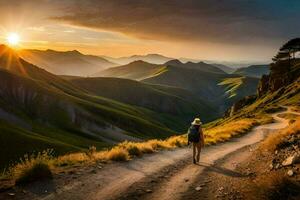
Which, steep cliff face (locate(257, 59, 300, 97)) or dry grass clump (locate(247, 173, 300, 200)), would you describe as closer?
dry grass clump (locate(247, 173, 300, 200))

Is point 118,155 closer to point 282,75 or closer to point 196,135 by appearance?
point 196,135

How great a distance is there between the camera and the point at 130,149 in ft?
72.8

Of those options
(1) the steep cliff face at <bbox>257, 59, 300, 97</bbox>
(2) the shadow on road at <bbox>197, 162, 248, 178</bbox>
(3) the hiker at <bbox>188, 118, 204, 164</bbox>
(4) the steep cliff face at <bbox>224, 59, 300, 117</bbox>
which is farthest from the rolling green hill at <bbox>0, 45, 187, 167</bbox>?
(2) the shadow on road at <bbox>197, 162, 248, 178</bbox>

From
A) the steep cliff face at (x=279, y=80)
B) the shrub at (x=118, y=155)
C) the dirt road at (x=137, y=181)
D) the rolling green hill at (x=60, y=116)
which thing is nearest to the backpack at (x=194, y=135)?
the dirt road at (x=137, y=181)

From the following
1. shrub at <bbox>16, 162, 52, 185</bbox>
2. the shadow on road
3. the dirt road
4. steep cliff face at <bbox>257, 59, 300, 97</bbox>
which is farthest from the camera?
steep cliff face at <bbox>257, 59, 300, 97</bbox>

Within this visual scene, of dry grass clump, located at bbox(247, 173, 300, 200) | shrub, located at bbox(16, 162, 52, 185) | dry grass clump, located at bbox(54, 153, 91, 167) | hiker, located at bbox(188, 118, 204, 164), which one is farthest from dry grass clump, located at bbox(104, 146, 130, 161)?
dry grass clump, located at bbox(247, 173, 300, 200)

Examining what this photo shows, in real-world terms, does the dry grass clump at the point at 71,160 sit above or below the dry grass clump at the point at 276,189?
above

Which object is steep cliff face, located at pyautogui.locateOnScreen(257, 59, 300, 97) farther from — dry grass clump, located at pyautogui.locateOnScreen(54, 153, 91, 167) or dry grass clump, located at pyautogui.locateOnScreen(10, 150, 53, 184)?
dry grass clump, located at pyautogui.locateOnScreen(10, 150, 53, 184)

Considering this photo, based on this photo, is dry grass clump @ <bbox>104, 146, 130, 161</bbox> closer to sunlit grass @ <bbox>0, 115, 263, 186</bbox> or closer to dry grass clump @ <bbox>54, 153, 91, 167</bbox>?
sunlit grass @ <bbox>0, 115, 263, 186</bbox>

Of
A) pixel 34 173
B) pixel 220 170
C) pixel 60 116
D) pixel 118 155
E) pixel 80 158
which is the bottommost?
pixel 60 116

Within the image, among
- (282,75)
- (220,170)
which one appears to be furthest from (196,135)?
(282,75)

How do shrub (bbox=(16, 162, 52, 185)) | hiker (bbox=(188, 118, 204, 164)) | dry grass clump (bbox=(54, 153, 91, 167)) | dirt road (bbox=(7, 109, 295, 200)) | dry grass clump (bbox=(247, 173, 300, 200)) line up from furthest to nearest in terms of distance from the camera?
hiker (bbox=(188, 118, 204, 164)) < dry grass clump (bbox=(54, 153, 91, 167)) < shrub (bbox=(16, 162, 52, 185)) < dirt road (bbox=(7, 109, 295, 200)) < dry grass clump (bbox=(247, 173, 300, 200))

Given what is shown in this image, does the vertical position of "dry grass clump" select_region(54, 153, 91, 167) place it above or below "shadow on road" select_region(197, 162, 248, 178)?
above

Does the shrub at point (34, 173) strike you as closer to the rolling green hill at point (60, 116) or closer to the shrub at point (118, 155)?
the shrub at point (118, 155)
